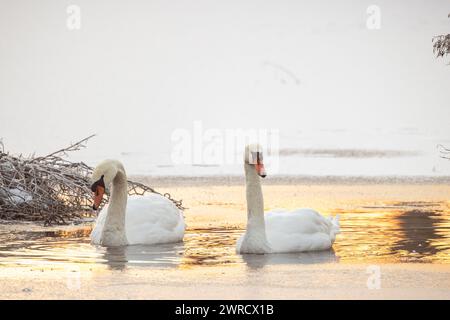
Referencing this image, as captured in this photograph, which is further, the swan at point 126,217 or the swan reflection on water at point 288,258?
the swan at point 126,217

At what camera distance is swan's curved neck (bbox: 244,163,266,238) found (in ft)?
44.5

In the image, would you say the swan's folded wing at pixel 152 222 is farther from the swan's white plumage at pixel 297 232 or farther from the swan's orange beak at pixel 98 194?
the swan's white plumage at pixel 297 232

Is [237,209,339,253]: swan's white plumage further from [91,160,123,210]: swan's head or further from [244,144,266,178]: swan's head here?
[91,160,123,210]: swan's head

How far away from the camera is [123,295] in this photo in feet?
34.4

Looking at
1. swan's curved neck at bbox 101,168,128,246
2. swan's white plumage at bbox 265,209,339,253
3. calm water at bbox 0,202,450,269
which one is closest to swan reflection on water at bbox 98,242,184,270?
calm water at bbox 0,202,450,269

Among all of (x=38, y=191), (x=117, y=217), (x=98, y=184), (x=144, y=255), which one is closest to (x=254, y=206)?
(x=144, y=255)

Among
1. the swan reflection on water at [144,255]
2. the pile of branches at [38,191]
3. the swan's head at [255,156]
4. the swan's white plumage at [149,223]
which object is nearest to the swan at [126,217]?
the swan's white plumage at [149,223]

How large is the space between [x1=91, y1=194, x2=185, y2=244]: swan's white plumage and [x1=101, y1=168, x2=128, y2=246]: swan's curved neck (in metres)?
0.18

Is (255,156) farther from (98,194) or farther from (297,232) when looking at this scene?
(98,194)

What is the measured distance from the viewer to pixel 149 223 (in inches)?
600

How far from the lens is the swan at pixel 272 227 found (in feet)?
44.6

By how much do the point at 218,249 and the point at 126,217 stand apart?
1.65 meters

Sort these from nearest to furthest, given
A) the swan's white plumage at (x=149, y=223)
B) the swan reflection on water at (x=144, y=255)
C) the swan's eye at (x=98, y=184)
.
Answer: the swan reflection on water at (x=144, y=255) → the swan's eye at (x=98, y=184) → the swan's white plumage at (x=149, y=223)

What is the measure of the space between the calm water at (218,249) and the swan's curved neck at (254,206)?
1.09ft
